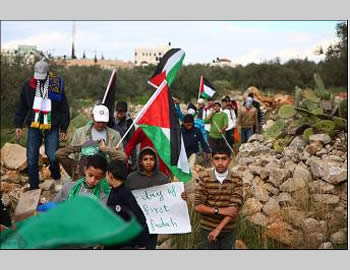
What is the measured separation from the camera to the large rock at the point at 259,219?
22.7ft

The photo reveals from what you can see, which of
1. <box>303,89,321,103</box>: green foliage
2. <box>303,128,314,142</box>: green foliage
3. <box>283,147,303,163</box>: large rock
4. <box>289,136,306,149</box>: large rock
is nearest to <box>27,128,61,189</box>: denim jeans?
<box>283,147,303,163</box>: large rock

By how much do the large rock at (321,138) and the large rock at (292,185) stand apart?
2.52m

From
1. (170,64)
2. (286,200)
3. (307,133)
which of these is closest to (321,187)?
(286,200)

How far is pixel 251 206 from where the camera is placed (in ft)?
24.5

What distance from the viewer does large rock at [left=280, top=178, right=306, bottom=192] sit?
801cm

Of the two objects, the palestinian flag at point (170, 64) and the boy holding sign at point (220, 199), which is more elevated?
the palestinian flag at point (170, 64)

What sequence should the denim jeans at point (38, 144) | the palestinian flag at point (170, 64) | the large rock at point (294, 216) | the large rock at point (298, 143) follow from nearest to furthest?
the large rock at point (294, 216) → the denim jeans at point (38, 144) → the palestinian flag at point (170, 64) → the large rock at point (298, 143)

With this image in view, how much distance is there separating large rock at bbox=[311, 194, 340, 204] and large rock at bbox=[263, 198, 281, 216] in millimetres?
560

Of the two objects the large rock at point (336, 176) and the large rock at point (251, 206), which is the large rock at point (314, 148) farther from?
the large rock at point (251, 206)

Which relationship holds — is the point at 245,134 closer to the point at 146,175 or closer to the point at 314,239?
the point at 314,239

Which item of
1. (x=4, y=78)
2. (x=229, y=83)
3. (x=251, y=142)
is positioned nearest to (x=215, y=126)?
(x=251, y=142)

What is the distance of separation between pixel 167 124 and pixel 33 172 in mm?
2398

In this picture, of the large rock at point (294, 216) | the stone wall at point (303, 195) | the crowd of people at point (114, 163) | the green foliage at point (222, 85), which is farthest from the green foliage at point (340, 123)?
the green foliage at point (222, 85)

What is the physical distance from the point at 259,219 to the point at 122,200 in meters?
2.51
